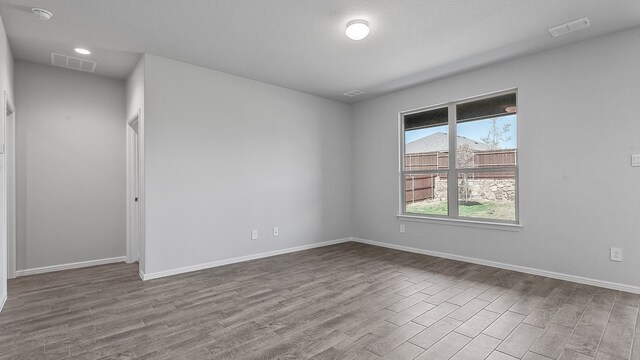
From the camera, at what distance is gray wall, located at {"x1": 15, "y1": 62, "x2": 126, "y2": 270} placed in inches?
150

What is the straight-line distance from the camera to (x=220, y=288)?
3.24 metres

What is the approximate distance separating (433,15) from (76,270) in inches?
197

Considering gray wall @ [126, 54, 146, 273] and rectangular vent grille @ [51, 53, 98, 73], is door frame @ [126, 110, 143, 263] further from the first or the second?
rectangular vent grille @ [51, 53, 98, 73]

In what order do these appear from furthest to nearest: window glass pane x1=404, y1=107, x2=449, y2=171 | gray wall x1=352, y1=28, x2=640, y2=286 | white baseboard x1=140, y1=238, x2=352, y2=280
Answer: window glass pane x1=404, y1=107, x2=449, y2=171
white baseboard x1=140, y1=238, x2=352, y2=280
gray wall x1=352, y1=28, x2=640, y2=286

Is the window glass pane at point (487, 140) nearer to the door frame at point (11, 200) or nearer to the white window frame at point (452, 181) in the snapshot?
the white window frame at point (452, 181)

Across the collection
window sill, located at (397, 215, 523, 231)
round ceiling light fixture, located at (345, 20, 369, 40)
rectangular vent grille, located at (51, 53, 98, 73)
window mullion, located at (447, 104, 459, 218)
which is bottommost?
window sill, located at (397, 215, 523, 231)

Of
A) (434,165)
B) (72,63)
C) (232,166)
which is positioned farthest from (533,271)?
(72,63)

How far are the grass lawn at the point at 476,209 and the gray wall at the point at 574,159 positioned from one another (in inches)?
8.2

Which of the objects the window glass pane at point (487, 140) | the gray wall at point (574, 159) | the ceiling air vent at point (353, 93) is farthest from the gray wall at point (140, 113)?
the window glass pane at point (487, 140)

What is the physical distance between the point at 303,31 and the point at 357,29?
1.80 feet

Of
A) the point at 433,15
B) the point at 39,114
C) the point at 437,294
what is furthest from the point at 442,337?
the point at 39,114

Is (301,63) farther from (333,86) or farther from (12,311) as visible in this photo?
(12,311)

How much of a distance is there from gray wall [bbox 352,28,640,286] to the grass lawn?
21 centimetres

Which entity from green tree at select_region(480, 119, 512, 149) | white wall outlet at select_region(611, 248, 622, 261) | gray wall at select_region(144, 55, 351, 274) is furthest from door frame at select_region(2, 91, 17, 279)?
white wall outlet at select_region(611, 248, 622, 261)
